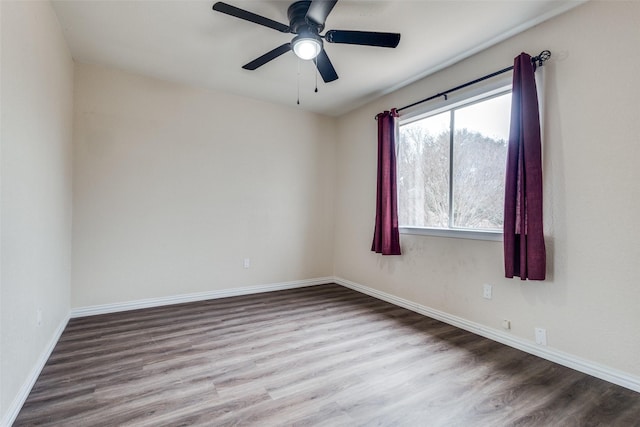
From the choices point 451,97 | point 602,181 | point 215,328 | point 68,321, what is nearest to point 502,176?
point 602,181

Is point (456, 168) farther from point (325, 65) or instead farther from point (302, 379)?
point (302, 379)

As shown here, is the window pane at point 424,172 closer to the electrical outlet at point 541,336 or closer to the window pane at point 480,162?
the window pane at point 480,162

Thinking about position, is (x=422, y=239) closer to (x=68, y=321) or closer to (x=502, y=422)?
(x=502, y=422)

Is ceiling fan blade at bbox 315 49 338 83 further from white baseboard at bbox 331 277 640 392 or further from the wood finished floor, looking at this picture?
white baseboard at bbox 331 277 640 392

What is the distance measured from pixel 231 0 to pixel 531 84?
7.41ft

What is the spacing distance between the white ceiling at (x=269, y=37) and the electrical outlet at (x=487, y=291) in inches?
74.9

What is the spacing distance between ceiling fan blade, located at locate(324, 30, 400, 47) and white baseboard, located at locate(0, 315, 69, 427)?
275 centimetres

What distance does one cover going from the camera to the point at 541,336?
231 centimetres

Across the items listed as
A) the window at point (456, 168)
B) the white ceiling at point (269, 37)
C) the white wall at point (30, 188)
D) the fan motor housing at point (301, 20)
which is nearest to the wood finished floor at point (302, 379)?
the white wall at point (30, 188)

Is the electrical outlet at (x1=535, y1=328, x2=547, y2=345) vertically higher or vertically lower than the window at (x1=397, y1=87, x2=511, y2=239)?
lower

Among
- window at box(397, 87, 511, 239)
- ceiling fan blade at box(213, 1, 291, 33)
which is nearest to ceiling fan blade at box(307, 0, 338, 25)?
ceiling fan blade at box(213, 1, 291, 33)

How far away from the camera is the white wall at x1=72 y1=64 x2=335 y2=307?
10.3ft

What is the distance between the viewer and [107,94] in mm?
3203

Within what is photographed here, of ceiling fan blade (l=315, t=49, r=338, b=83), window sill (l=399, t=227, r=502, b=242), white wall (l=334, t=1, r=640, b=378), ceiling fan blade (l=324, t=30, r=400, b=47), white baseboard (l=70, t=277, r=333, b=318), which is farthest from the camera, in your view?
white baseboard (l=70, t=277, r=333, b=318)
